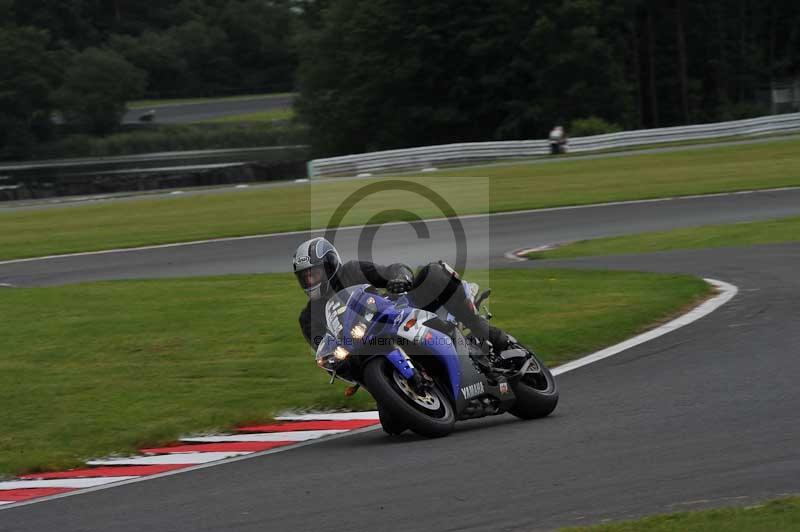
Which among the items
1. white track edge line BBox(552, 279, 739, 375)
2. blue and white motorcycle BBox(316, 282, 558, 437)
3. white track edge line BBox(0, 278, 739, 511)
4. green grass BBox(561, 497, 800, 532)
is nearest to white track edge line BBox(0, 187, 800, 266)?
white track edge line BBox(0, 278, 739, 511)

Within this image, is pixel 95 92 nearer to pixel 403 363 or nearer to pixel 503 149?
pixel 503 149

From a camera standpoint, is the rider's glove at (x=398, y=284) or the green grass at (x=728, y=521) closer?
the green grass at (x=728, y=521)

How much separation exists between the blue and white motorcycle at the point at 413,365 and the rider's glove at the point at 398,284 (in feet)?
0.39

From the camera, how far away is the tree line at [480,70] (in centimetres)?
5734

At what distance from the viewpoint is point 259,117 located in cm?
7219

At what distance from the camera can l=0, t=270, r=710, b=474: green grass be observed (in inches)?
346

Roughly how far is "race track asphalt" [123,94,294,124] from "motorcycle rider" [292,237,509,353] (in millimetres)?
61519

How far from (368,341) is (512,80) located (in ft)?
176

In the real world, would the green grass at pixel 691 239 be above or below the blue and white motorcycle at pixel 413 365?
below

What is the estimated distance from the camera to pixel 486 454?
22.6 feet

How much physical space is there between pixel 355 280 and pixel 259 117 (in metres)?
66.0

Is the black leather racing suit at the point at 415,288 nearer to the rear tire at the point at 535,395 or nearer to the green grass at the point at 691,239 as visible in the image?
the rear tire at the point at 535,395

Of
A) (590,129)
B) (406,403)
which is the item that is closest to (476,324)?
(406,403)

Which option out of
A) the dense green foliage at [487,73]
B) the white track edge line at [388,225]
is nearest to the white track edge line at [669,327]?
the white track edge line at [388,225]
